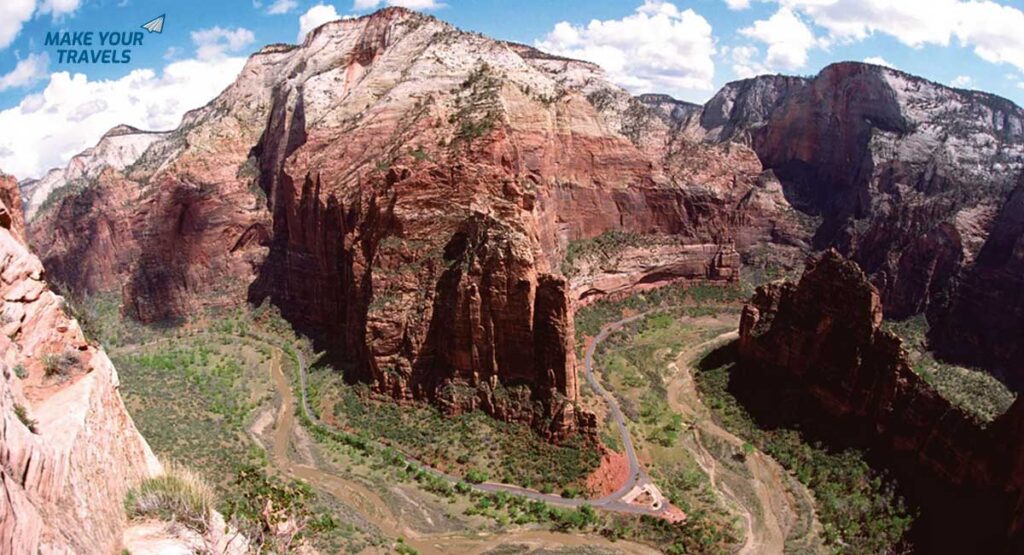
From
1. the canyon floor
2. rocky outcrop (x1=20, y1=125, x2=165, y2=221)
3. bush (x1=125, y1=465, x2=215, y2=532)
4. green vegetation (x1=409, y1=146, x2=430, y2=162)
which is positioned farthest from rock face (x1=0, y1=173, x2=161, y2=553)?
rocky outcrop (x1=20, y1=125, x2=165, y2=221)

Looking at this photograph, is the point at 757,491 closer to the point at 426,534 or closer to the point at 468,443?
the point at 468,443

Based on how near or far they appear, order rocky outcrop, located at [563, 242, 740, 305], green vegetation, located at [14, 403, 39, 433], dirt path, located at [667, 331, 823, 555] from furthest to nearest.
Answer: rocky outcrop, located at [563, 242, 740, 305]
dirt path, located at [667, 331, 823, 555]
green vegetation, located at [14, 403, 39, 433]

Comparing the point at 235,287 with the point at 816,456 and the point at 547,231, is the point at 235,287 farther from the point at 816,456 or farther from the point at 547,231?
the point at 816,456

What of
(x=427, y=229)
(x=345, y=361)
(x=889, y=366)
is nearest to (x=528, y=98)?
(x=427, y=229)

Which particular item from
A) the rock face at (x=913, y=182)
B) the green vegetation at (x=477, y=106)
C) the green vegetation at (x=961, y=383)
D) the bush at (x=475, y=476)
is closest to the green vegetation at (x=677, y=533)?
the bush at (x=475, y=476)

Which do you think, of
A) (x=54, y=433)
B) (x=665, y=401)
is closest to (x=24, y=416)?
(x=54, y=433)

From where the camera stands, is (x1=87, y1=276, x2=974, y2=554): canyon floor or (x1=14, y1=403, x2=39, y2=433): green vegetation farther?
(x1=87, y1=276, x2=974, y2=554): canyon floor

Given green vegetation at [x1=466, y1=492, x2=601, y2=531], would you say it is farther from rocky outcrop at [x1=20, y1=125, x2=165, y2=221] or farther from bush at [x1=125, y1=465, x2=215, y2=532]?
rocky outcrop at [x1=20, y1=125, x2=165, y2=221]
